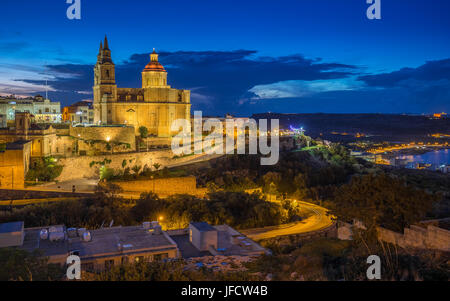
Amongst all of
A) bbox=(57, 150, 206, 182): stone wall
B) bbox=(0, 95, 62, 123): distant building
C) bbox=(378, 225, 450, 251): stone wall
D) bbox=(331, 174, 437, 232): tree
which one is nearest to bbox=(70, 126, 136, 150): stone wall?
bbox=(57, 150, 206, 182): stone wall

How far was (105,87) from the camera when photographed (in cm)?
3706

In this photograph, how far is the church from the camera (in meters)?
37.1

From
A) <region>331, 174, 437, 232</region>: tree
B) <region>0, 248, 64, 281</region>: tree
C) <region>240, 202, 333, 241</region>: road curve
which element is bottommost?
<region>240, 202, 333, 241</region>: road curve

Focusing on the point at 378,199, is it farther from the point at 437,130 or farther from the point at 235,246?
the point at 437,130

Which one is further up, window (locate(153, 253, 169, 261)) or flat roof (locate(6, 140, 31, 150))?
flat roof (locate(6, 140, 31, 150))

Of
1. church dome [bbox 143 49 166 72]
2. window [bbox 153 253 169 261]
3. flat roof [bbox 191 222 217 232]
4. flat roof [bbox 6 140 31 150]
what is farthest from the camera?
church dome [bbox 143 49 166 72]

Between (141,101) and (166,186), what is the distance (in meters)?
16.1

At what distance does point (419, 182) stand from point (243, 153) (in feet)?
52.4

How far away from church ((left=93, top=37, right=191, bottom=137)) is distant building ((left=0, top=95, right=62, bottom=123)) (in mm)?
11169

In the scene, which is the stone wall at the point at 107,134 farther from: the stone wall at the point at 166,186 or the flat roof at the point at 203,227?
the flat roof at the point at 203,227

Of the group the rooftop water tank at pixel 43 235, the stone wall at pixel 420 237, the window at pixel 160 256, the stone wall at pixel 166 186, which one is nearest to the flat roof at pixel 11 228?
the rooftop water tank at pixel 43 235

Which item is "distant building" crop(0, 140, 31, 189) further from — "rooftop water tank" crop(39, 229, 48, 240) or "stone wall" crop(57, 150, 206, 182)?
"rooftop water tank" crop(39, 229, 48, 240)
